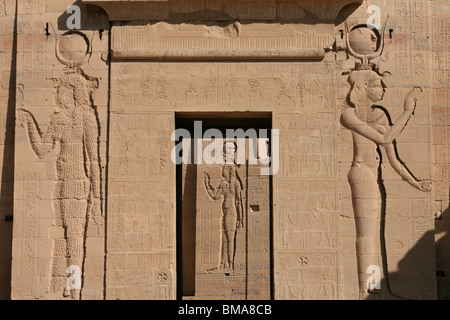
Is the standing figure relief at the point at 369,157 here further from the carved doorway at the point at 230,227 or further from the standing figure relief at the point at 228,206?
the standing figure relief at the point at 228,206

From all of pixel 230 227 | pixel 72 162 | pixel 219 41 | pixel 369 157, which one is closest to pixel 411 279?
pixel 369 157

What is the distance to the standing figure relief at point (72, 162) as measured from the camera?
566 inches

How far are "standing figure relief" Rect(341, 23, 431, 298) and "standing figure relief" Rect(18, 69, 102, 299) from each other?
14.3 feet

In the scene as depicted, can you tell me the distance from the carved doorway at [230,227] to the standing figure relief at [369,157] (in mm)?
8308

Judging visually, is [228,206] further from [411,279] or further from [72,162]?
[411,279]

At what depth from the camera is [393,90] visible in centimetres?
1464

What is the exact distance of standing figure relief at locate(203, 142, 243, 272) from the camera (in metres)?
23.1

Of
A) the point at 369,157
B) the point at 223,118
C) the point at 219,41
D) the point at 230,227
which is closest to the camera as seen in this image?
the point at 369,157

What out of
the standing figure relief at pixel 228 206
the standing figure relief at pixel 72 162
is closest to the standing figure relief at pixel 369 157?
the standing figure relief at pixel 72 162

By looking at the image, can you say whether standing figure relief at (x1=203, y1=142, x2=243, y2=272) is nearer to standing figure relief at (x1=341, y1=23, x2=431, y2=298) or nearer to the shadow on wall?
standing figure relief at (x1=341, y1=23, x2=431, y2=298)

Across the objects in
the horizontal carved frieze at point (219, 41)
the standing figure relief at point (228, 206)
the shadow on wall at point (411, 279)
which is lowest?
the shadow on wall at point (411, 279)

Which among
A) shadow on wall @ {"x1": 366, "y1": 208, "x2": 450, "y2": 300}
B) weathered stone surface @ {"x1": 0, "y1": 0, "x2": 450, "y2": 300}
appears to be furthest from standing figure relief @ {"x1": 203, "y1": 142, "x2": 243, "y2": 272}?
shadow on wall @ {"x1": 366, "y1": 208, "x2": 450, "y2": 300}

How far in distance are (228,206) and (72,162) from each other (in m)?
9.13

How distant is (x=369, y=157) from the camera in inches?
571
